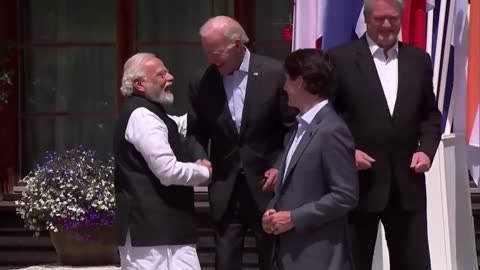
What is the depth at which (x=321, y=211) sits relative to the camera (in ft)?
15.8

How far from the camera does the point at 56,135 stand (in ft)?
31.1

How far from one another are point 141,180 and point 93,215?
2.74 m

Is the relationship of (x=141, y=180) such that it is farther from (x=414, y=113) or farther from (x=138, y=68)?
(x=414, y=113)

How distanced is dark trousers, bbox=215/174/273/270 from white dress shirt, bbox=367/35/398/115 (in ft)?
2.85

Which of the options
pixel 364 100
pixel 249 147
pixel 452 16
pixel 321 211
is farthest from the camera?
pixel 452 16

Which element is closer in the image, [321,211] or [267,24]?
[321,211]

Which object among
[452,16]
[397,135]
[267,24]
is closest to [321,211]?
[397,135]

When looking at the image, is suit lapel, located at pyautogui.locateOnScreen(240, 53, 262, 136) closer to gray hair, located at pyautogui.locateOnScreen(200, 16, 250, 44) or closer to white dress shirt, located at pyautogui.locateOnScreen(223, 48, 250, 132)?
white dress shirt, located at pyautogui.locateOnScreen(223, 48, 250, 132)

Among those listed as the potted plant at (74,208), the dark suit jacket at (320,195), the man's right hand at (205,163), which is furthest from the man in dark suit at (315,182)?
the potted plant at (74,208)

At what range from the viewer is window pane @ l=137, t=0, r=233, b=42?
9359mm

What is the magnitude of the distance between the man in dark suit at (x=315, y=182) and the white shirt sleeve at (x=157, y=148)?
80cm

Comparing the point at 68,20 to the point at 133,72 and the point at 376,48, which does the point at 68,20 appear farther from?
the point at 376,48

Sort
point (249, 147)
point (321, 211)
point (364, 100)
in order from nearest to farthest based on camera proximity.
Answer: point (321, 211), point (364, 100), point (249, 147)

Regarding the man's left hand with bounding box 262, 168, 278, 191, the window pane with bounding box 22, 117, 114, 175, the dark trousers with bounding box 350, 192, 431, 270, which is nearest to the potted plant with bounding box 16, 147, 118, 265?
the window pane with bounding box 22, 117, 114, 175
